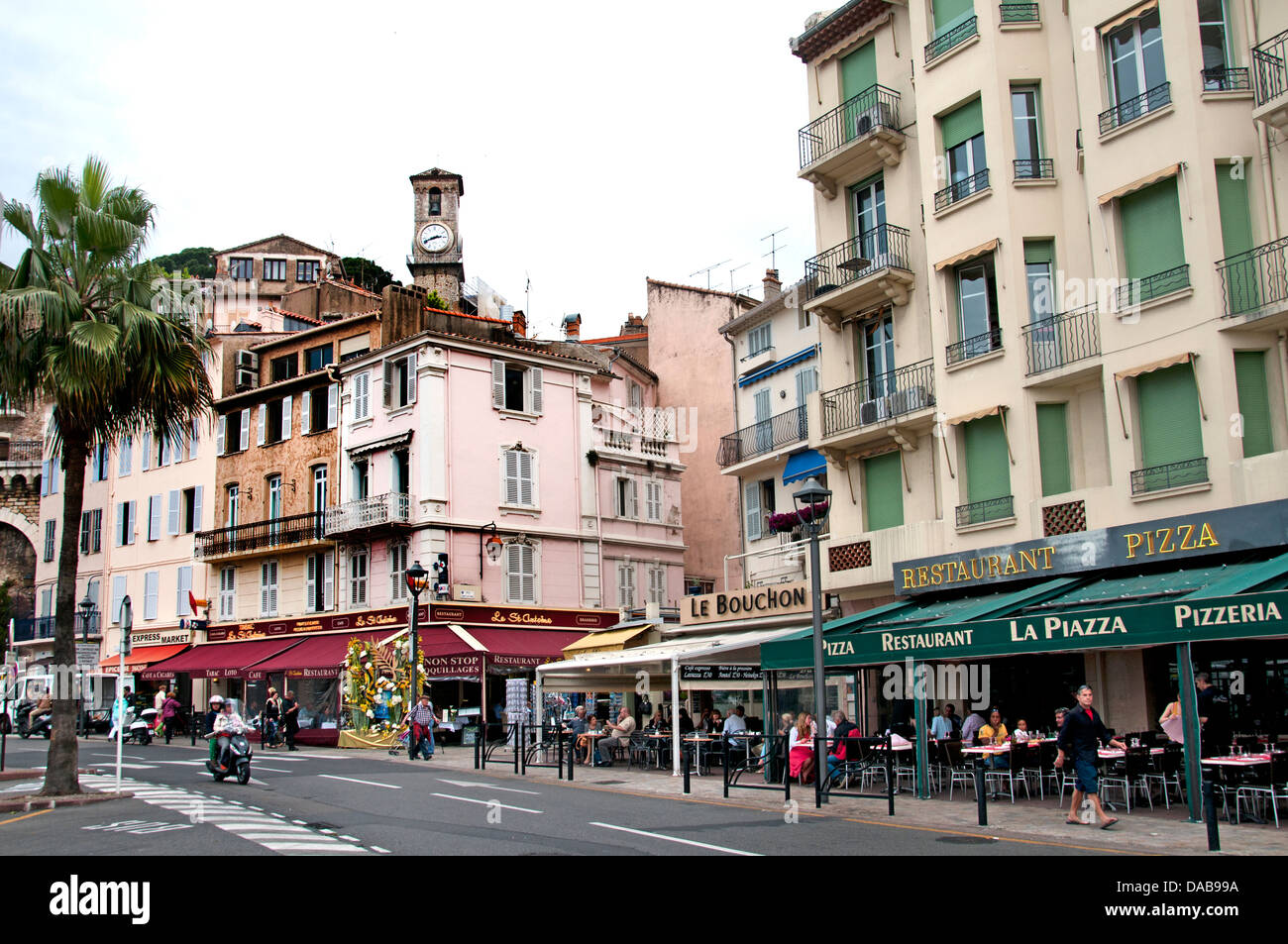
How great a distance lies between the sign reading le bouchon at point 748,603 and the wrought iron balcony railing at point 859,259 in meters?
6.69

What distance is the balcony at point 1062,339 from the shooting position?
2017cm

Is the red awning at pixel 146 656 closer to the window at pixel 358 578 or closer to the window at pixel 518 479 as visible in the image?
the window at pixel 358 578

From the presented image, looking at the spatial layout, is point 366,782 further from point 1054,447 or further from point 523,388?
point 523,388

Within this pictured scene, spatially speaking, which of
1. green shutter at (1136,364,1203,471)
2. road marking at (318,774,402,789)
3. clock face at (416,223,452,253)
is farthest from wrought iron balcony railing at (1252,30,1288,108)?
clock face at (416,223,452,253)

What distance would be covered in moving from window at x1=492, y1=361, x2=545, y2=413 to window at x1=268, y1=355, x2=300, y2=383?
9768mm

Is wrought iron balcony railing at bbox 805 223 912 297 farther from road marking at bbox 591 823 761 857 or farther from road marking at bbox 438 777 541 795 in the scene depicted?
road marking at bbox 591 823 761 857

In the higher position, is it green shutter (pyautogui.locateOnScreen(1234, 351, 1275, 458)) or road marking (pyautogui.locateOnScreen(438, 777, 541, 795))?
green shutter (pyautogui.locateOnScreen(1234, 351, 1275, 458))

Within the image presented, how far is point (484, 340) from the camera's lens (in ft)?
133

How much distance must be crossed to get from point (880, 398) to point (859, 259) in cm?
310

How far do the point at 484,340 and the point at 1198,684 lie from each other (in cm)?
2836

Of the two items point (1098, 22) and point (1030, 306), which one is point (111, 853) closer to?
point (1030, 306)

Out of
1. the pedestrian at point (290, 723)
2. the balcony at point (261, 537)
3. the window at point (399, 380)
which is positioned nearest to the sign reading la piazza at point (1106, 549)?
the pedestrian at point (290, 723)

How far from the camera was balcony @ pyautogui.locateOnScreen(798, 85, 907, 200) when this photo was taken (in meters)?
24.9
